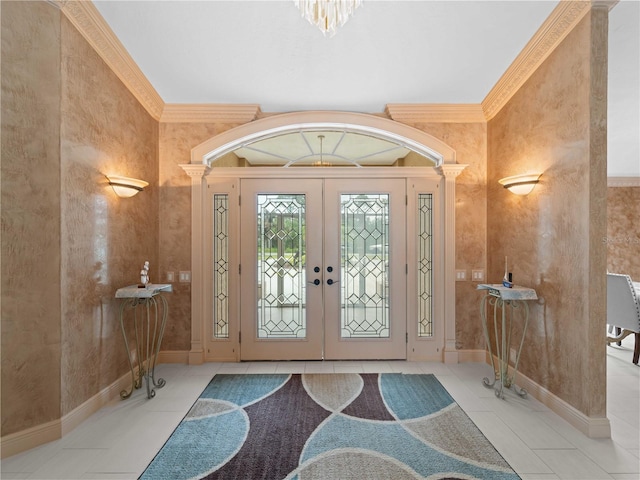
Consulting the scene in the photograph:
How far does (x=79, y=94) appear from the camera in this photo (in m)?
2.49

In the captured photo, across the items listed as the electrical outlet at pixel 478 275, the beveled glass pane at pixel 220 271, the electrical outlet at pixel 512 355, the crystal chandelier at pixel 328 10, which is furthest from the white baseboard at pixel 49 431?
the electrical outlet at pixel 478 275

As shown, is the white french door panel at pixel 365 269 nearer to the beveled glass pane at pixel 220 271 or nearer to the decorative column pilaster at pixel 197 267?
the beveled glass pane at pixel 220 271

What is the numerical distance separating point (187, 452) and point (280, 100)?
3.35m

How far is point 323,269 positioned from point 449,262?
147 cm

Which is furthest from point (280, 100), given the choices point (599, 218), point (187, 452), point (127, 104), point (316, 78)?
point (187, 452)

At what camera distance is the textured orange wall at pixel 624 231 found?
6.43 meters

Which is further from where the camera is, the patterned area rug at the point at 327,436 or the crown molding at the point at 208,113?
the crown molding at the point at 208,113

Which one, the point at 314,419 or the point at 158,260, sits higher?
the point at 158,260

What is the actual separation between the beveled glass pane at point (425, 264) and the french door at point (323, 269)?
0.20 m

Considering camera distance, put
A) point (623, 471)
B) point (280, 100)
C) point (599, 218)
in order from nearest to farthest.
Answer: point (623, 471), point (599, 218), point (280, 100)

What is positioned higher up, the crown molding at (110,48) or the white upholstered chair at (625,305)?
the crown molding at (110,48)

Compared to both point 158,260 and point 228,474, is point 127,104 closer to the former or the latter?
point 158,260

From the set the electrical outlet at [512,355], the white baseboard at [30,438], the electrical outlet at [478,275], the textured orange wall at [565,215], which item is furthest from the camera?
the electrical outlet at [478,275]

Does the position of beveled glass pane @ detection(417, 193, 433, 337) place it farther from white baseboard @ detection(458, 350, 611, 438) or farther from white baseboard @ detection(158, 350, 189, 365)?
white baseboard @ detection(158, 350, 189, 365)
